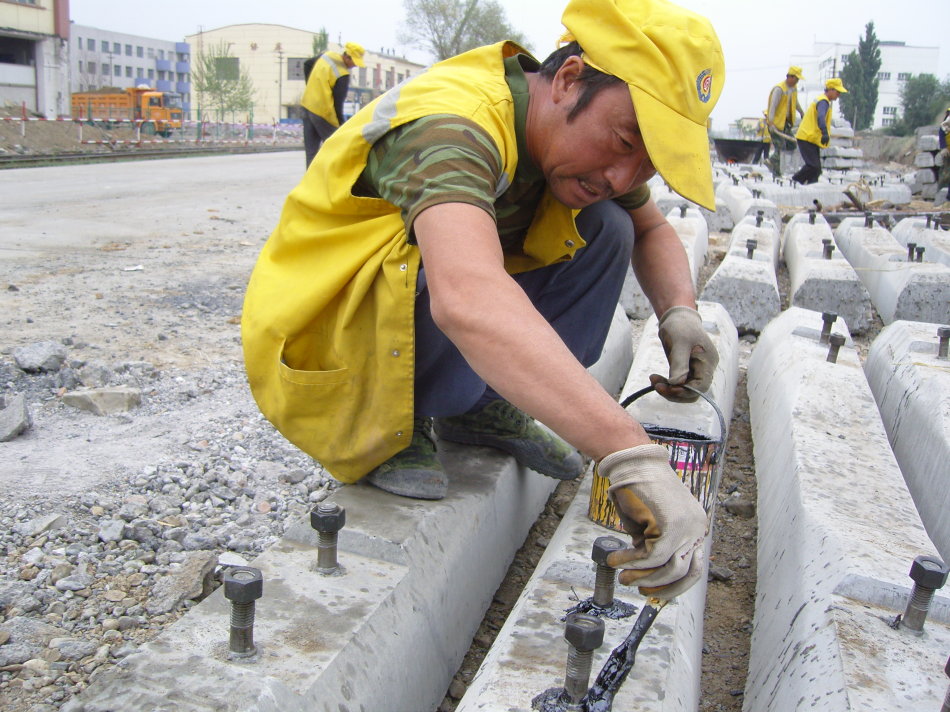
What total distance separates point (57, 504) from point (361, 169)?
1300 mm

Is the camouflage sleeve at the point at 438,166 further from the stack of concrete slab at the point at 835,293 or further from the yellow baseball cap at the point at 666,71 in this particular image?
the stack of concrete slab at the point at 835,293

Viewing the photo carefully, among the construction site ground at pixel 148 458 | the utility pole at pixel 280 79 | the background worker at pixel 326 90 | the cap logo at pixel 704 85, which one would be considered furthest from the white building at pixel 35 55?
the cap logo at pixel 704 85

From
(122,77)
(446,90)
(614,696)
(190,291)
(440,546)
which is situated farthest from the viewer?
(122,77)

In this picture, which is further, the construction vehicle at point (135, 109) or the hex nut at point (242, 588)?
the construction vehicle at point (135, 109)

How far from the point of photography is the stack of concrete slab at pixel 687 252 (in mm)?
5246

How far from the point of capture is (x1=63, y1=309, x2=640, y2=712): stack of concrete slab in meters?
1.44

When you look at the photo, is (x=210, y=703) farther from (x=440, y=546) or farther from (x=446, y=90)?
(x=446, y=90)

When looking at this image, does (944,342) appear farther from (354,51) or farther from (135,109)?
(135,109)

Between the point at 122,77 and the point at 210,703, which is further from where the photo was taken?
the point at 122,77

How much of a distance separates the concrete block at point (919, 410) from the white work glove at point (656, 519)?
4.65ft

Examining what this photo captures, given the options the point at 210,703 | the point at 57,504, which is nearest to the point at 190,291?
the point at 57,504

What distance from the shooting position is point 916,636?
68.5 inches

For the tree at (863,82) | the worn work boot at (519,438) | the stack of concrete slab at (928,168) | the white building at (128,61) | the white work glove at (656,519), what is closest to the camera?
the white work glove at (656,519)

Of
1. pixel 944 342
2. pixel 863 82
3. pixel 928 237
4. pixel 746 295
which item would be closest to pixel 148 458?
pixel 944 342
